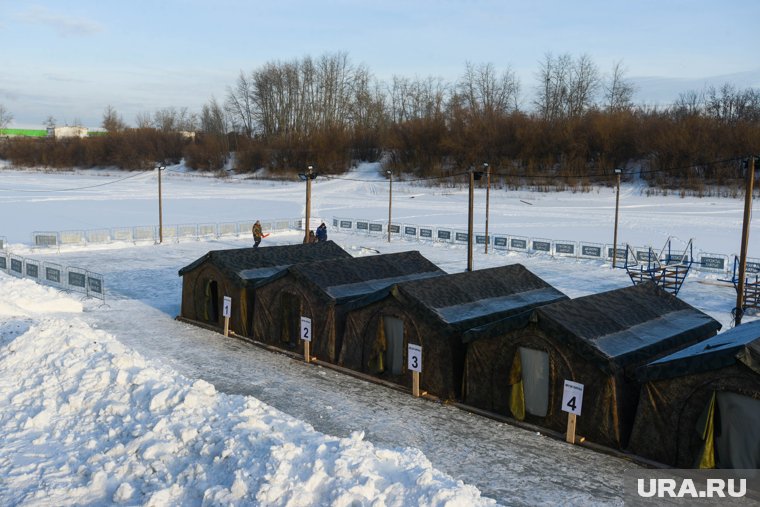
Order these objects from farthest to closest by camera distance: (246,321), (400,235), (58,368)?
(400,235), (246,321), (58,368)

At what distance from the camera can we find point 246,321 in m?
19.9

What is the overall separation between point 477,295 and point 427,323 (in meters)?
2.72

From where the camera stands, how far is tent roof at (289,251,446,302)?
712 inches

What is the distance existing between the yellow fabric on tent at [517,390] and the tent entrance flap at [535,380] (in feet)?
0.24

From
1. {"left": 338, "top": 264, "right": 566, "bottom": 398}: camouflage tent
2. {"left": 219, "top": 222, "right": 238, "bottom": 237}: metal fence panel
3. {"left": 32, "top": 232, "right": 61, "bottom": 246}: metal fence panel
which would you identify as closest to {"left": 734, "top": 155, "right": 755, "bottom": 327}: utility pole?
{"left": 338, "top": 264, "right": 566, "bottom": 398}: camouflage tent

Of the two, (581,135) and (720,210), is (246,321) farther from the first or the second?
(581,135)

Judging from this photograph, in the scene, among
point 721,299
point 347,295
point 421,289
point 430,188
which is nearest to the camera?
point 421,289

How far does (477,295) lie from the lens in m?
17.5

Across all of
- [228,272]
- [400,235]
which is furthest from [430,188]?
[228,272]

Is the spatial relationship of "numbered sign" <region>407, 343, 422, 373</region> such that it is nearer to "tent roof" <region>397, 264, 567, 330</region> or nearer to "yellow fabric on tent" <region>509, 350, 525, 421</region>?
"tent roof" <region>397, 264, 567, 330</region>

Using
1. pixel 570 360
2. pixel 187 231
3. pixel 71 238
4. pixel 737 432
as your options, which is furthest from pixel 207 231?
pixel 737 432

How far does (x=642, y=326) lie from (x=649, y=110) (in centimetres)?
9393

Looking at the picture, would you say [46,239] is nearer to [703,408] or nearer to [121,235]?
[121,235]

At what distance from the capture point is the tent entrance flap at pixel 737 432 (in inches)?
425
